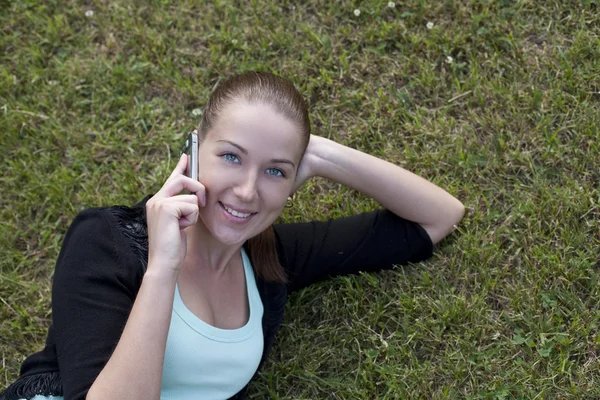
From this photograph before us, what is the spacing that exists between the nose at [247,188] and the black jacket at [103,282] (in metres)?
0.46

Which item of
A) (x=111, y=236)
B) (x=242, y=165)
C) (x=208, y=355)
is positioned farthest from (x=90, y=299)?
(x=242, y=165)

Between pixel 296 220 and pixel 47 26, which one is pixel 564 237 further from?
pixel 47 26

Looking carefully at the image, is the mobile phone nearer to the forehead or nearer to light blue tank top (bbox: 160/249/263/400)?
the forehead

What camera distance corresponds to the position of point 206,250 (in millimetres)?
3367

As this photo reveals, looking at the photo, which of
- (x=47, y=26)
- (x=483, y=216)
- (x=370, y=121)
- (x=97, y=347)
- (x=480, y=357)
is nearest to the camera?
(x=97, y=347)

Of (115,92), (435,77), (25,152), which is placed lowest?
(25,152)

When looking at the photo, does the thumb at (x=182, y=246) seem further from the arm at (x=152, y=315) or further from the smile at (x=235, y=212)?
the smile at (x=235, y=212)

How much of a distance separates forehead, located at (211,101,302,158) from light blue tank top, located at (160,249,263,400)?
71cm

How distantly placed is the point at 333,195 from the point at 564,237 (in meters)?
1.35

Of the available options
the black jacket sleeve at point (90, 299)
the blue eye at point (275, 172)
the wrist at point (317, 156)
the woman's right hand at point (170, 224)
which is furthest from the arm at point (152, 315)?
the wrist at point (317, 156)

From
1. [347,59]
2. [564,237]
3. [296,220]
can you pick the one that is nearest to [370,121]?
[347,59]

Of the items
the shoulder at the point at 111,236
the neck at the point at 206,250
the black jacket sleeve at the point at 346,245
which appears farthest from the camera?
the black jacket sleeve at the point at 346,245

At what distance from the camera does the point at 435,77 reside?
4566 millimetres

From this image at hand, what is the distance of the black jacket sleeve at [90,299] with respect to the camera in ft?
9.25
